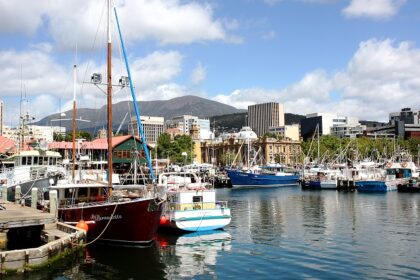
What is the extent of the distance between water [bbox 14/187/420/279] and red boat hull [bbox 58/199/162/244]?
0.93 meters

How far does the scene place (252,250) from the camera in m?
32.3

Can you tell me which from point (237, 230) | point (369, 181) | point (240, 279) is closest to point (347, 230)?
point (237, 230)

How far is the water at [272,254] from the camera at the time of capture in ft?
84.5

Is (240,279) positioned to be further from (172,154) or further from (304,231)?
(172,154)

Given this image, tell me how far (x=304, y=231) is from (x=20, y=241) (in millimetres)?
23006

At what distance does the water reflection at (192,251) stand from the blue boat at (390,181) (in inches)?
2344

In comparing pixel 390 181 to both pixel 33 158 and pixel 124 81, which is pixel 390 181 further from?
pixel 124 81

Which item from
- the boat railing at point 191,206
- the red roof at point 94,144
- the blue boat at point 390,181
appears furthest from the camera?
the red roof at point 94,144

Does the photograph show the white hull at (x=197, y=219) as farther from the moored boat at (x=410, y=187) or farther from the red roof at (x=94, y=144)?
the red roof at (x=94, y=144)

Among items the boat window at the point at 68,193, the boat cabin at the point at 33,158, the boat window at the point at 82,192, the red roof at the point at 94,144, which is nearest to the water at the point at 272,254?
the boat window at the point at 82,192

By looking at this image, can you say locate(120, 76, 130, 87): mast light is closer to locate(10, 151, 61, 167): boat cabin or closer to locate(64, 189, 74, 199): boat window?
locate(64, 189, 74, 199): boat window

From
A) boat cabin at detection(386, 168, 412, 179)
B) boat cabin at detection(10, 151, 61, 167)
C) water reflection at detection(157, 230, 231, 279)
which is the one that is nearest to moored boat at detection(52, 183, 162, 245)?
water reflection at detection(157, 230, 231, 279)

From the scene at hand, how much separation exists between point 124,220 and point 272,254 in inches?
418

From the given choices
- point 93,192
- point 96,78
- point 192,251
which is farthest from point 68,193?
point 192,251
